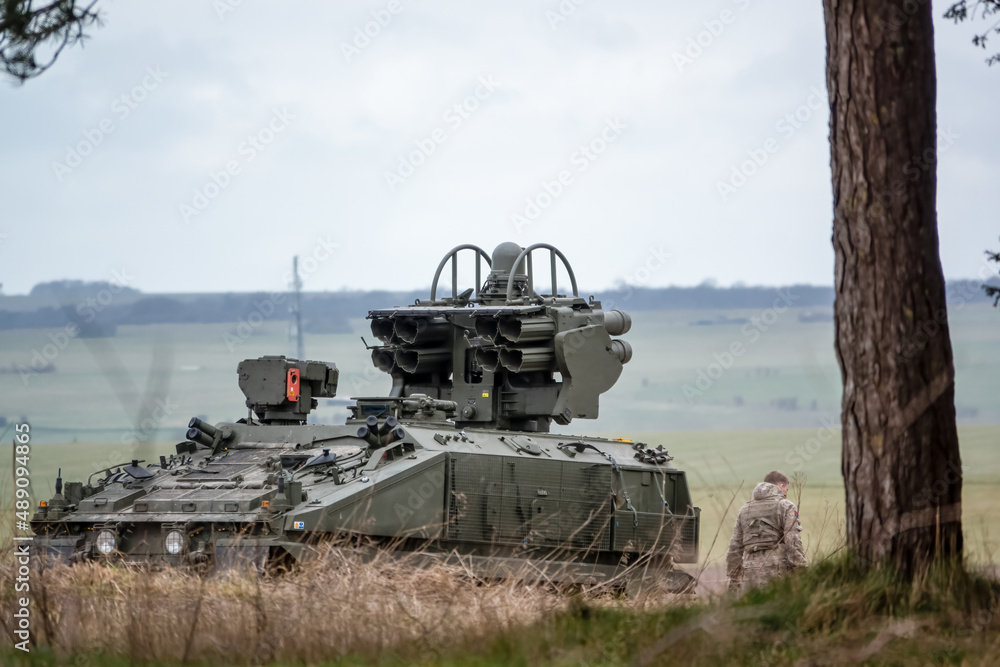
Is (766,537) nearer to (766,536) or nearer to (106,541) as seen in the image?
(766,536)

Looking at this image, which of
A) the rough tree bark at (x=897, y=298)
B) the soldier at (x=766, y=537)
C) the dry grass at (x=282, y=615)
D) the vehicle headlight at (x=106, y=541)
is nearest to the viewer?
the dry grass at (x=282, y=615)

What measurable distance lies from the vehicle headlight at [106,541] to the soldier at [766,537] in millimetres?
5393

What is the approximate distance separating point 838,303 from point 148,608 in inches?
179

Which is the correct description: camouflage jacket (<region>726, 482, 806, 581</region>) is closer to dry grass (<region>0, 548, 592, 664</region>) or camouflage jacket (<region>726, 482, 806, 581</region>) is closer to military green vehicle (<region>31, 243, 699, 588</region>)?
military green vehicle (<region>31, 243, 699, 588</region>)

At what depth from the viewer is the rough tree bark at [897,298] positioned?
23.6 ft

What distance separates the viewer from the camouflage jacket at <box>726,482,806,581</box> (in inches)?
412

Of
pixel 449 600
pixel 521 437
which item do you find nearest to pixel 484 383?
pixel 521 437

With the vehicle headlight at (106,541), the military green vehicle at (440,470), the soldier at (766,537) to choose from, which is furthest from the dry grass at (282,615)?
the soldier at (766,537)

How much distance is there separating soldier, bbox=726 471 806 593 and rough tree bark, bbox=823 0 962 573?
3.11 meters

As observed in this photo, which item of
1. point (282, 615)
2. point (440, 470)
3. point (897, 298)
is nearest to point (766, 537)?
point (440, 470)

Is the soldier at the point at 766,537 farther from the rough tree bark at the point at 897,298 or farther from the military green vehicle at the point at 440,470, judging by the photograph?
the rough tree bark at the point at 897,298

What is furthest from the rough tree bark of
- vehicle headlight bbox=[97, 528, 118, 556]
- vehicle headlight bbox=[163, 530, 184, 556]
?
vehicle headlight bbox=[97, 528, 118, 556]

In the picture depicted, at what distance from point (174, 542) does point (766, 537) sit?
199 inches

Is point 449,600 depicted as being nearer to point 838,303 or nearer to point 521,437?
point 838,303
